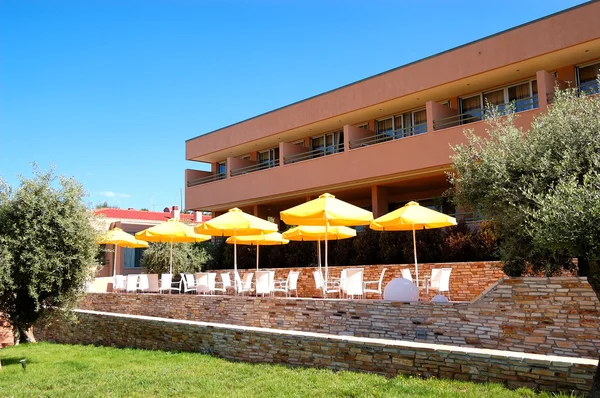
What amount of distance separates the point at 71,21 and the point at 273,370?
12764mm

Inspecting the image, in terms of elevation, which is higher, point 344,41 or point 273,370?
point 344,41

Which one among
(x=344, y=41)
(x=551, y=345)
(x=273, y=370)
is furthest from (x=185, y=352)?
(x=344, y=41)

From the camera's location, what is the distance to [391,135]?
21.5m

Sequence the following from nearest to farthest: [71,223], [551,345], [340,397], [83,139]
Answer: [340,397]
[551,345]
[71,223]
[83,139]

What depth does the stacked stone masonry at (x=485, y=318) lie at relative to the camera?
746cm

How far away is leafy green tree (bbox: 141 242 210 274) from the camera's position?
71.4 feet

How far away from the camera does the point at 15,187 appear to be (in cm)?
1091

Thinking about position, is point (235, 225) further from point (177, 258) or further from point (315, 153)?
point (315, 153)

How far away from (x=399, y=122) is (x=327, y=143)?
167 inches

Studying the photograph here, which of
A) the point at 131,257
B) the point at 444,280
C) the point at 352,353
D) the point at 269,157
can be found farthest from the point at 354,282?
the point at 131,257

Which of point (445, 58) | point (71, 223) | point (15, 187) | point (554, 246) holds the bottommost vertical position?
point (554, 246)

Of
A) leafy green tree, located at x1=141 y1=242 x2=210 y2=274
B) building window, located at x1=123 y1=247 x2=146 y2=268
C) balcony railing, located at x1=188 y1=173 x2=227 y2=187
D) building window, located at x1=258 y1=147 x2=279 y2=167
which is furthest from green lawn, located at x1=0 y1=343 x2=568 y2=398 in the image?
building window, located at x1=123 y1=247 x2=146 y2=268

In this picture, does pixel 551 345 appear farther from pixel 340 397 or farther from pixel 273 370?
pixel 273 370

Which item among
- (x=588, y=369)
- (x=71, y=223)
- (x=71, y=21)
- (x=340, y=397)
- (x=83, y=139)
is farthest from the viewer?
(x=83, y=139)
